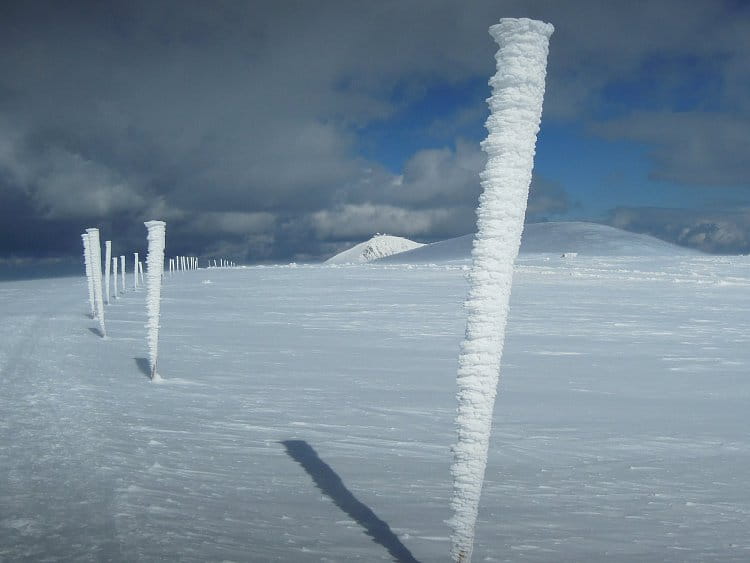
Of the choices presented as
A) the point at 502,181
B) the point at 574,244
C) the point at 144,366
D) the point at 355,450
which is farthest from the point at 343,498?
the point at 574,244

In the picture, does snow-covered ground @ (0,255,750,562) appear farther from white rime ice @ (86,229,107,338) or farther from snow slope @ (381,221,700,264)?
snow slope @ (381,221,700,264)

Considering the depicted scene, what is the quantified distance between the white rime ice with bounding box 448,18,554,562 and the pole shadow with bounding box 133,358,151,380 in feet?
36.9

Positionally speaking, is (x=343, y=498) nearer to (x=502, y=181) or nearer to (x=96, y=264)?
(x=502, y=181)

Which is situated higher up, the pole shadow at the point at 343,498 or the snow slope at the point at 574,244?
the snow slope at the point at 574,244

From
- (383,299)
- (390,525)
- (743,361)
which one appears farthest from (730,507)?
(383,299)

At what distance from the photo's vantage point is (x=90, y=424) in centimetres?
946

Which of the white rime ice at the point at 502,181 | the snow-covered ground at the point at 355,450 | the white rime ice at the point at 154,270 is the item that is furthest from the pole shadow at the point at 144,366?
the white rime ice at the point at 502,181

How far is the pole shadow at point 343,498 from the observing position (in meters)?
5.63

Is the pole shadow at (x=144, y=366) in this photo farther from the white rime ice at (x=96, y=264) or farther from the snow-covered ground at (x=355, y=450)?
the white rime ice at (x=96, y=264)

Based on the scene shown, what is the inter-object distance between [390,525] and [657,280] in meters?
54.6

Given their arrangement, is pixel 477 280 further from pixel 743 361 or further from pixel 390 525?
pixel 743 361

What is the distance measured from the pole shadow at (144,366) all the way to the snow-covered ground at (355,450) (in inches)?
5.0

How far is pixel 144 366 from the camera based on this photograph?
51.0ft

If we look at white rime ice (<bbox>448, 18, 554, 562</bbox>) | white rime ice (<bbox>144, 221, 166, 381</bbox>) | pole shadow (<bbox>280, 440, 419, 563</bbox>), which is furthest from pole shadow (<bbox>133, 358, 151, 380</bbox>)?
white rime ice (<bbox>448, 18, 554, 562</bbox>)
